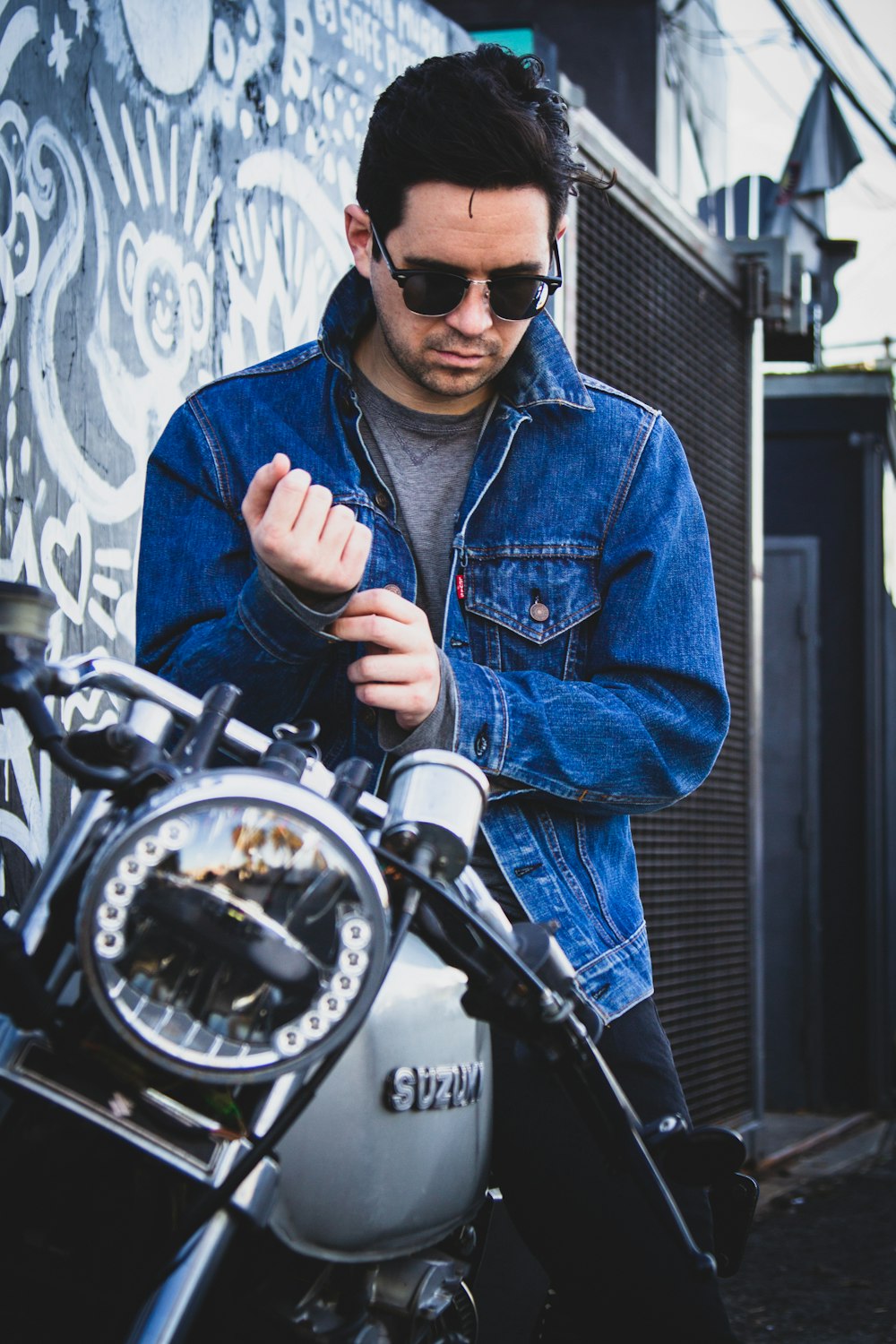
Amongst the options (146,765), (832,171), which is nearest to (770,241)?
(832,171)

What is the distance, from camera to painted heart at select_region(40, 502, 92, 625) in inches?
130

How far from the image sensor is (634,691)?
189cm

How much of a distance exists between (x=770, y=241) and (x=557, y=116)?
209 inches

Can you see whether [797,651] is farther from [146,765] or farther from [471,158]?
[146,765]

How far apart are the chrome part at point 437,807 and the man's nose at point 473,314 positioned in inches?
32.0

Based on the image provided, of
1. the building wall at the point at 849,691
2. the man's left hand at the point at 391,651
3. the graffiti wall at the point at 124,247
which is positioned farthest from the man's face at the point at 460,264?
the building wall at the point at 849,691

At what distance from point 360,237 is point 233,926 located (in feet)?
4.48

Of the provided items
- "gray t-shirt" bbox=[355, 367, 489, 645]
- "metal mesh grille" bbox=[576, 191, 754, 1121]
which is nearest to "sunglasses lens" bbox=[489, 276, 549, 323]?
"gray t-shirt" bbox=[355, 367, 489, 645]

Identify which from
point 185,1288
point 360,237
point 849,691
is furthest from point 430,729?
point 849,691

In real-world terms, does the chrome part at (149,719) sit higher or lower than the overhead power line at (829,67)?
lower

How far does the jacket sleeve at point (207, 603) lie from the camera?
1634 mm

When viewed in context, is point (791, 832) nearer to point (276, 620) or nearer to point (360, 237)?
point (360, 237)

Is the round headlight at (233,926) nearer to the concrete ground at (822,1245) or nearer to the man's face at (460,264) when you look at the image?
the man's face at (460,264)

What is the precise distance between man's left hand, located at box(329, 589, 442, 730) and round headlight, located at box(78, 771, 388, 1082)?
1.31ft
